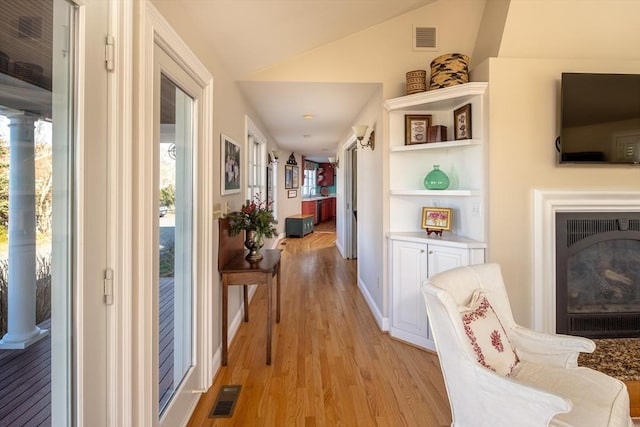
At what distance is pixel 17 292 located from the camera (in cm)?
87

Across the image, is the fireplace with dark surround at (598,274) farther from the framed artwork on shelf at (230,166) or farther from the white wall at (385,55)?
the framed artwork on shelf at (230,166)

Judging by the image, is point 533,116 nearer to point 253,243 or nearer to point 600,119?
point 600,119

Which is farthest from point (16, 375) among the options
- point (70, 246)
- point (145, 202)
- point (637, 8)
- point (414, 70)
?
point (637, 8)

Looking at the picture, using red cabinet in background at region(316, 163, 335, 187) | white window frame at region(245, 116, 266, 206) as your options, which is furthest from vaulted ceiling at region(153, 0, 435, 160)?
red cabinet in background at region(316, 163, 335, 187)

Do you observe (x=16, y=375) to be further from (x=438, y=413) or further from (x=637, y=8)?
(x=637, y=8)

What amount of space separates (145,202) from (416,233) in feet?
7.57

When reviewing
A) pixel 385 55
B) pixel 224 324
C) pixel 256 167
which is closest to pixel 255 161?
pixel 256 167

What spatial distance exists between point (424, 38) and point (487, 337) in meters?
2.60

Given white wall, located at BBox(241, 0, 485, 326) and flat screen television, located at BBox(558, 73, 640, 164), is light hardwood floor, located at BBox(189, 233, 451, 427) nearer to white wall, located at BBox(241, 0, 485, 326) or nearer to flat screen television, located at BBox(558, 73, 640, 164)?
white wall, located at BBox(241, 0, 485, 326)

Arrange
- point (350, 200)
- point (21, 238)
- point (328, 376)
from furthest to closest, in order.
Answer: point (350, 200), point (328, 376), point (21, 238)

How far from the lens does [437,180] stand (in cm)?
284

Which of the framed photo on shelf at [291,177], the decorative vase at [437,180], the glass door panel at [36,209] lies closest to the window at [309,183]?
the framed photo on shelf at [291,177]

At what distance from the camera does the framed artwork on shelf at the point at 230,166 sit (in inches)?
100

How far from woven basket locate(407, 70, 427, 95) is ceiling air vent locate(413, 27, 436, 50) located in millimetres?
340
